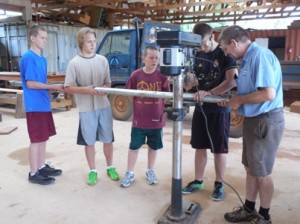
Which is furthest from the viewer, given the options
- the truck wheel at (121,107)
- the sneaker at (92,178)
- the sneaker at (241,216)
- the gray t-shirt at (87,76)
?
the truck wheel at (121,107)

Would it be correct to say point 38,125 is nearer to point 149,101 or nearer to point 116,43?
point 149,101

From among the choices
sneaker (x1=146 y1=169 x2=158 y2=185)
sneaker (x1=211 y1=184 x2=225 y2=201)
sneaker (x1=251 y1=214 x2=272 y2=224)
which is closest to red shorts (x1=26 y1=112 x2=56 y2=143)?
sneaker (x1=146 y1=169 x2=158 y2=185)

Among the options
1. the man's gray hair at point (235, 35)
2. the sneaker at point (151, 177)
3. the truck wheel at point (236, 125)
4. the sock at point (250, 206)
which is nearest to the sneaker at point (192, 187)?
the sneaker at point (151, 177)

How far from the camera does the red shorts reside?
2.89 meters

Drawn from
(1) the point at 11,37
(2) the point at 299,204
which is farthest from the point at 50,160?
(1) the point at 11,37

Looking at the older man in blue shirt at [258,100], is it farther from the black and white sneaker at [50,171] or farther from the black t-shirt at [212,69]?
the black and white sneaker at [50,171]

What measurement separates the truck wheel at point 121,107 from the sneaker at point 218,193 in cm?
346

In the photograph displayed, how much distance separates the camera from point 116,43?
588 centimetres

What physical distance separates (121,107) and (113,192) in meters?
3.40

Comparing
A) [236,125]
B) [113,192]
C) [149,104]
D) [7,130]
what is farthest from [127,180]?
[7,130]

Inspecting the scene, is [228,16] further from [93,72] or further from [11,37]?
[93,72]

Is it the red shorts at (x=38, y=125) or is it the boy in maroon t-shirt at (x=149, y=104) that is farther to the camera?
the red shorts at (x=38, y=125)

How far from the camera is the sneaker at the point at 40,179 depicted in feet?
9.81

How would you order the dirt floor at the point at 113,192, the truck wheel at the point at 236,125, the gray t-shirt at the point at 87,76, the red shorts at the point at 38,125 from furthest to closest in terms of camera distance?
1. the truck wheel at the point at 236,125
2. the red shorts at the point at 38,125
3. the gray t-shirt at the point at 87,76
4. the dirt floor at the point at 113,192
